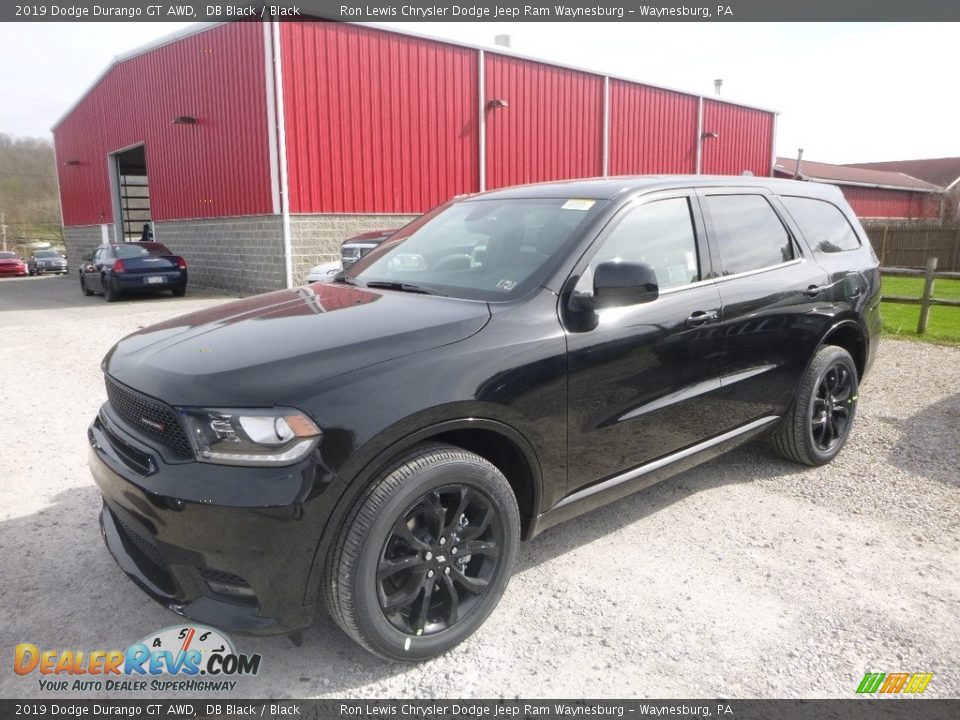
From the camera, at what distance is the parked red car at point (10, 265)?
33344 millimetres

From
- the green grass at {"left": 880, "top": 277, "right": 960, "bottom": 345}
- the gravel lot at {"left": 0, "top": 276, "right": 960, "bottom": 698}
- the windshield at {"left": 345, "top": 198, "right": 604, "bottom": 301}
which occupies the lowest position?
the gravel lot at {"left": 0, "top": 276, "right": 960, "bottom": 698}

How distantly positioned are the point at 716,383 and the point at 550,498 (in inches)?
46.8

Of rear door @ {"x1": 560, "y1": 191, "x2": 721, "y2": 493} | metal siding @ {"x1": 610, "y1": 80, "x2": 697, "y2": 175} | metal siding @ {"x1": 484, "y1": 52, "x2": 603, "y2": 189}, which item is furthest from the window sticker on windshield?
metal siding @ {"x1": 610, "y1": 80, "x2": 697, "y2": 175}

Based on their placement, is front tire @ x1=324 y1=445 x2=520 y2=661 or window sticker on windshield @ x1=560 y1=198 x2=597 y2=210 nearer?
front tire @ x1=324 y1=445 x2=520 y2=661

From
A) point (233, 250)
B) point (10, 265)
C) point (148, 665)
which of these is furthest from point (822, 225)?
point (10, 265)

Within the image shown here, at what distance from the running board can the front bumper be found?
3.45ft

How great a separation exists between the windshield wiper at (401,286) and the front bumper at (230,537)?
118 centimetres

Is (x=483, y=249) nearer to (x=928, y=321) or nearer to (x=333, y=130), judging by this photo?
(x=928, y=321)

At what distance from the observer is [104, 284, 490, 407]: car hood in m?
2.24

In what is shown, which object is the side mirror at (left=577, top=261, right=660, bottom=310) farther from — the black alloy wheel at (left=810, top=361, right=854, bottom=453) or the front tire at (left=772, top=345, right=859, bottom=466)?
the black alloy wheel at (left=810, top=361, right=854, bottom=453)

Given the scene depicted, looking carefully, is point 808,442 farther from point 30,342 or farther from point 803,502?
point 30,342

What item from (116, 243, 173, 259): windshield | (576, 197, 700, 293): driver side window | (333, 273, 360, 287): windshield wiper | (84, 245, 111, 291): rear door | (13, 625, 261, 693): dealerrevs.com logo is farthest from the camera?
(84, 245, 111, 291): rear door

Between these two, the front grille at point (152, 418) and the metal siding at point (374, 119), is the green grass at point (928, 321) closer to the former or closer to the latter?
the front grille at point (152, 418)

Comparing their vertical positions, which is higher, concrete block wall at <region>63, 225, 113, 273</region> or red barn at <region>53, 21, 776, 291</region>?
red barn at <region>53, 21, 776, 291</region>
